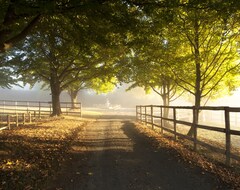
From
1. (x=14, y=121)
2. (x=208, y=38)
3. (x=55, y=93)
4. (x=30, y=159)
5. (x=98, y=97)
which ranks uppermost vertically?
(x=208, y=38)

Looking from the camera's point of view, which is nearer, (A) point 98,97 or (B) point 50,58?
(B) point 50,58

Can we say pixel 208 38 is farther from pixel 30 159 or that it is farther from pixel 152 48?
pixel 30 159

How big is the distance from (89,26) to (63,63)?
51.4 feet

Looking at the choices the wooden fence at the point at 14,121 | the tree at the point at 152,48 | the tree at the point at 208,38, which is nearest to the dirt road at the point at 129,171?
the tree at the point at 152,48

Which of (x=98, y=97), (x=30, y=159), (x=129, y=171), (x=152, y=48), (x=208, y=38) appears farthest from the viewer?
(x=98, y=97)

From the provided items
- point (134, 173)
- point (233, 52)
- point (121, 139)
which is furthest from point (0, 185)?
point (233, 52)

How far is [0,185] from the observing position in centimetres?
728

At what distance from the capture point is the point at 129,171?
346 inches

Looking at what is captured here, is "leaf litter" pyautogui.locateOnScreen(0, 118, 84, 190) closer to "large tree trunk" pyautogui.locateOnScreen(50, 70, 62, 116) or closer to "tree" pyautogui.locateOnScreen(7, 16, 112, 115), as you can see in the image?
"tree" pyautogui.locateOnScreen(7, 16, 112, 115)

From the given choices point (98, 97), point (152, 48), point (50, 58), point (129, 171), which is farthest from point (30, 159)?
point (98, 97)

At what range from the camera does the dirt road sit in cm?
755

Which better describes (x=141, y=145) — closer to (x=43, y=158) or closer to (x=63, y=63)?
(x=43, y=158)

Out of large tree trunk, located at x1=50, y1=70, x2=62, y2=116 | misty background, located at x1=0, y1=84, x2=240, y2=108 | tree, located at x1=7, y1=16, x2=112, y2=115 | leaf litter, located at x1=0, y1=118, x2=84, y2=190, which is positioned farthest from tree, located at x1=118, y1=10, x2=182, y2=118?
misty background, located at x1=0, y1=84, x2=240, y2=108

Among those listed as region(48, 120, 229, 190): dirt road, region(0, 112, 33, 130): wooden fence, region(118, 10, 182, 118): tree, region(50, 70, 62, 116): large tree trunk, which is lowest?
region(48, 120, 229, 190): dirt road
